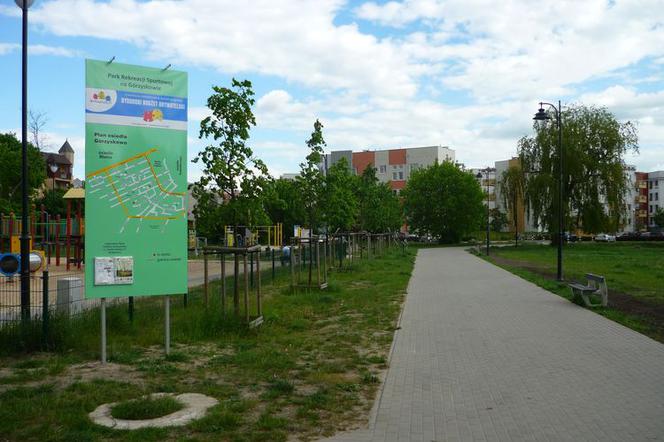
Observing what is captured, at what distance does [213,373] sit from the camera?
24.0ft

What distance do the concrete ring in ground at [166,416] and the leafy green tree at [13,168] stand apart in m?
54.2

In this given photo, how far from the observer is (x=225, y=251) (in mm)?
10102

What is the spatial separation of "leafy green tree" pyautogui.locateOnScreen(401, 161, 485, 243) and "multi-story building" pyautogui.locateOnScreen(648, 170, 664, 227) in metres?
81.3

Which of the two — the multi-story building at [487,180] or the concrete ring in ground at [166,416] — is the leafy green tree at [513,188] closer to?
the multi-story building at [487,180]

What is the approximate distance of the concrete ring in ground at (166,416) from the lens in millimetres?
5281

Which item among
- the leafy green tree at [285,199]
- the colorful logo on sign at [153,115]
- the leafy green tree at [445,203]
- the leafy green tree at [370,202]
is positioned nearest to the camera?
the colorful logo on sign at [153,115]

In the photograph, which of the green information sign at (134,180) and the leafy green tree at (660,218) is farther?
the leafy green tree at (660,218)

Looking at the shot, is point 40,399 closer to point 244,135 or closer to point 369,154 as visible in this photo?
point 244,135

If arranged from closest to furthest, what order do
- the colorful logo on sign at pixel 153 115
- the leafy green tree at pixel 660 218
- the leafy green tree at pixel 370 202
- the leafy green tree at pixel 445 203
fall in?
1. the colorful logo on sign at pixel 153 115
2. the leafy green tree at pixel 370 202
3. the leafy green tree at pixel 445 203
4. the leafy green tree at pixel 660 218

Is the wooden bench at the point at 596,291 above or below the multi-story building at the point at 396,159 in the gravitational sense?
below

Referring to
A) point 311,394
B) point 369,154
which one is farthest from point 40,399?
point 369,154

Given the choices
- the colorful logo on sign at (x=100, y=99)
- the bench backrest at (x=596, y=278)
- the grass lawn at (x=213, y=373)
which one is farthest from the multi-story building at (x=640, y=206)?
the colorful logo on sign at (x=100, y=99)

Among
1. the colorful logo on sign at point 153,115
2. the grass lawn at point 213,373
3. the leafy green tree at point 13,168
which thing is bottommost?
the grass lawn at point 213,373

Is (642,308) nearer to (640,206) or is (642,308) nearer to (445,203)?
(445,203)
